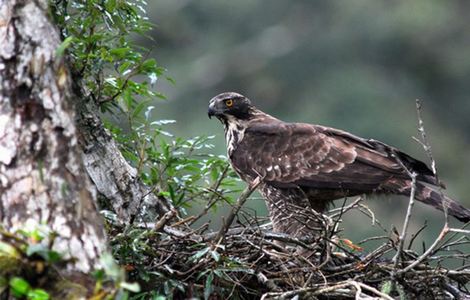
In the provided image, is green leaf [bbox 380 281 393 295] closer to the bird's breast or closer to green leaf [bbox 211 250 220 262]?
green leaf [bbox 211 250 220 262]

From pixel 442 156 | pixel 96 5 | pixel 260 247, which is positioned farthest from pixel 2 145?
pixel 442 156

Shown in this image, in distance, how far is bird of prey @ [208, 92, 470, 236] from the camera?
6.14 meters

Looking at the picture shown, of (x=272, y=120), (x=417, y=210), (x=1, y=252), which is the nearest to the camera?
(x=1, y=252)

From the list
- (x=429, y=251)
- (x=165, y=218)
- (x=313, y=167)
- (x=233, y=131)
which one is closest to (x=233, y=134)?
(x=233, y=131)

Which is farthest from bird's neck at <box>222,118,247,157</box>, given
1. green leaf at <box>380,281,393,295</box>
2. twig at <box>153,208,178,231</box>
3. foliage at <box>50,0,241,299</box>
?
green leaf at <box>380,281,393,295</box>

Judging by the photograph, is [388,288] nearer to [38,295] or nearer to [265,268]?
[265,268]

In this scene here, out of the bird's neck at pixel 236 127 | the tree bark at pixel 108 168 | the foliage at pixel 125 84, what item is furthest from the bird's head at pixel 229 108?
the tree bark at pixel 108 168

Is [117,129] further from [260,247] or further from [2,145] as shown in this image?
[2,145]

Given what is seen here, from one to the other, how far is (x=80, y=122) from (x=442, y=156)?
45.6ft

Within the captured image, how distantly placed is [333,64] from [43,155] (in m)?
17.8

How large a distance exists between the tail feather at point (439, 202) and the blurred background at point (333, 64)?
1148cm

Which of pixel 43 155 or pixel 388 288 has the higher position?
pixel 388 288

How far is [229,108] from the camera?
6938 mm

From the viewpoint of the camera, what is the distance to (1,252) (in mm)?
3051
